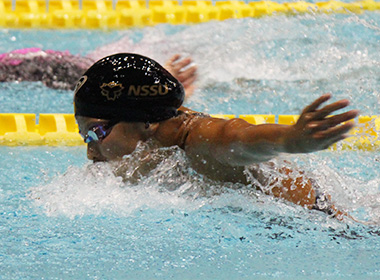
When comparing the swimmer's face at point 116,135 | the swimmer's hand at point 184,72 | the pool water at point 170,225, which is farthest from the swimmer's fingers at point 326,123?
the swimmer's hand at point 184,72

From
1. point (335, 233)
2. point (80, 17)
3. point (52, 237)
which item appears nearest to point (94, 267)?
point (52, 237)

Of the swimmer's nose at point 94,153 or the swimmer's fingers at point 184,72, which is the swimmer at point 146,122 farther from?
the swimmer's fingers at point 184,72

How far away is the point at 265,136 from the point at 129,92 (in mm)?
563

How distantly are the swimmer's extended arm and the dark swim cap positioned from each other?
0.14 meters

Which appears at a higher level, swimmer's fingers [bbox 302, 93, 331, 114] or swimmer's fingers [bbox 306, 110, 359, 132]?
swimmer's fingers [bbox 302, 93, 331, 114]

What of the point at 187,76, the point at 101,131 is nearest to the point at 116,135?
the point at 101,131

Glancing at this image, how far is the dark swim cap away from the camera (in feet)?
6.43

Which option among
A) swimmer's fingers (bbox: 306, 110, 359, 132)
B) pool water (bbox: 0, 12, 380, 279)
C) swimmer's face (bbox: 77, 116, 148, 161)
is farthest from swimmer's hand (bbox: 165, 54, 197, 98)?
swimmer's fingers (bbox: 306, 110, 359, 132)

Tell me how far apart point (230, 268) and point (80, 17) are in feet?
14.3

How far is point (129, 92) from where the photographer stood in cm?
196

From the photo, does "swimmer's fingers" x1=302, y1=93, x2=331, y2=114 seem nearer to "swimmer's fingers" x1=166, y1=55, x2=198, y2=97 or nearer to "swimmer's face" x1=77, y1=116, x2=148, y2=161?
"swimmer's face" x1=77, y1=116, x2=148, y2=161

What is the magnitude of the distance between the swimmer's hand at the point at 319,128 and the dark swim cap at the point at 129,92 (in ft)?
1.88

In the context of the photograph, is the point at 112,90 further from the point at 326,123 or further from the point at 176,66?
the point at 176,66

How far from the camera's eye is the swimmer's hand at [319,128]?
1446 millimetres
